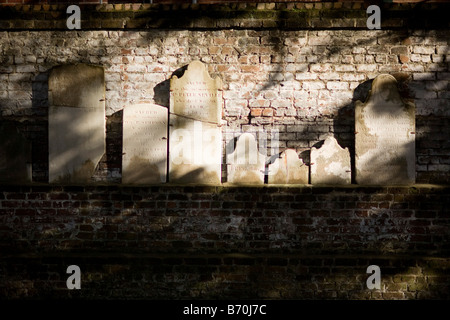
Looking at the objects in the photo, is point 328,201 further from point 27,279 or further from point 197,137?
point 27,279

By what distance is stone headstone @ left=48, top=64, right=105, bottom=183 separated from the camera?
3.96 m

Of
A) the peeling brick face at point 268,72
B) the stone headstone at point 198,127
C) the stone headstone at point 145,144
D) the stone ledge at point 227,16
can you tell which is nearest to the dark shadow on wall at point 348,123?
the peeling brick face at point 268,72

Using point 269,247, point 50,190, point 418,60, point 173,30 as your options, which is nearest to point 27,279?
point 50,190

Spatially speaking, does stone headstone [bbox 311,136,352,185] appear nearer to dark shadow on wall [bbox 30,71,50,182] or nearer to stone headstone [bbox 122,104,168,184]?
stone headstone [bbox 122,104,168,184]

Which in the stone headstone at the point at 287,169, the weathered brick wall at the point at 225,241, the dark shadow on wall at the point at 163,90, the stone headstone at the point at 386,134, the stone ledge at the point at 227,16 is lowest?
the weathered brick wall at the point at 225,241

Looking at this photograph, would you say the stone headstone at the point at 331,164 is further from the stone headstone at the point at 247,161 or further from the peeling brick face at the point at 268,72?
the stone headstone at the point at 247,161

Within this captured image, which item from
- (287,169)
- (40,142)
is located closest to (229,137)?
(287,169)

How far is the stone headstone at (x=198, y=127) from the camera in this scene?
3963mm

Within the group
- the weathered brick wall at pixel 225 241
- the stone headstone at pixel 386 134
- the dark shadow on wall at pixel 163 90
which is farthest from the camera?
the dark shadow on wall at pixel 163 90

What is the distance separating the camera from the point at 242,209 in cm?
394

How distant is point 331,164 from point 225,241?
58.8 inches

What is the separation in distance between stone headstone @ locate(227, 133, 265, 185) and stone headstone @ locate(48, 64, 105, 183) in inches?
60.4

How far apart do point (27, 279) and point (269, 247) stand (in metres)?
2.73

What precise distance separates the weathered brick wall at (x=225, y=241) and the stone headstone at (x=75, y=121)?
0.26 metres
